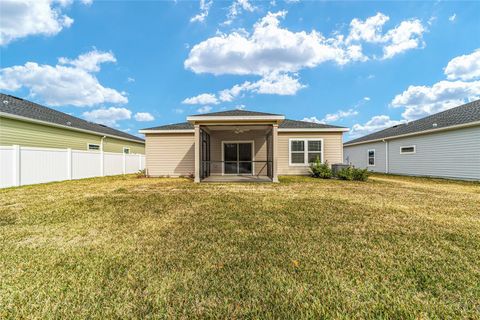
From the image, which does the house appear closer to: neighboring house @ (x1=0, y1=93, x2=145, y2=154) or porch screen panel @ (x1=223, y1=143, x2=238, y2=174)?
porch screen panel @ (x1=223, y1=143, x2=238, y2=174)

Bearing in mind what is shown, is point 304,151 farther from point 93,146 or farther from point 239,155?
point 93,146

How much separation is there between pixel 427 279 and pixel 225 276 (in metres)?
Answer: 2.14

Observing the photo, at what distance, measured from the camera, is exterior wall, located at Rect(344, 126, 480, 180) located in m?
10.5

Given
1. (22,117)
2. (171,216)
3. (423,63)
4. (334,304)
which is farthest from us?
(423,63)

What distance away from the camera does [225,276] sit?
7.28 ft

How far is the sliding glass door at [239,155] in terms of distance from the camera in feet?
41.1

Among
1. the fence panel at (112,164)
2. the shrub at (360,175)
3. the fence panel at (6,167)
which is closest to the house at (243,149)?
the shrub at (360,175)

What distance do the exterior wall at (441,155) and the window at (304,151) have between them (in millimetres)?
6891

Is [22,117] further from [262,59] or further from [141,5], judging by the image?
[262,59]

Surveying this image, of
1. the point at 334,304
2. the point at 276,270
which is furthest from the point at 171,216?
the point at 334,304

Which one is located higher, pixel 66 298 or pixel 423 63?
pixel 423 63

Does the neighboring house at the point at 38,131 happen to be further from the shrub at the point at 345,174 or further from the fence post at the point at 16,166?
the shrub at the point at 345,174

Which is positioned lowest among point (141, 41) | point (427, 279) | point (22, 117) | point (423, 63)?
point (427, 279)

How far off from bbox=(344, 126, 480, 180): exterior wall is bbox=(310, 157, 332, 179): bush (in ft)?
21.8
